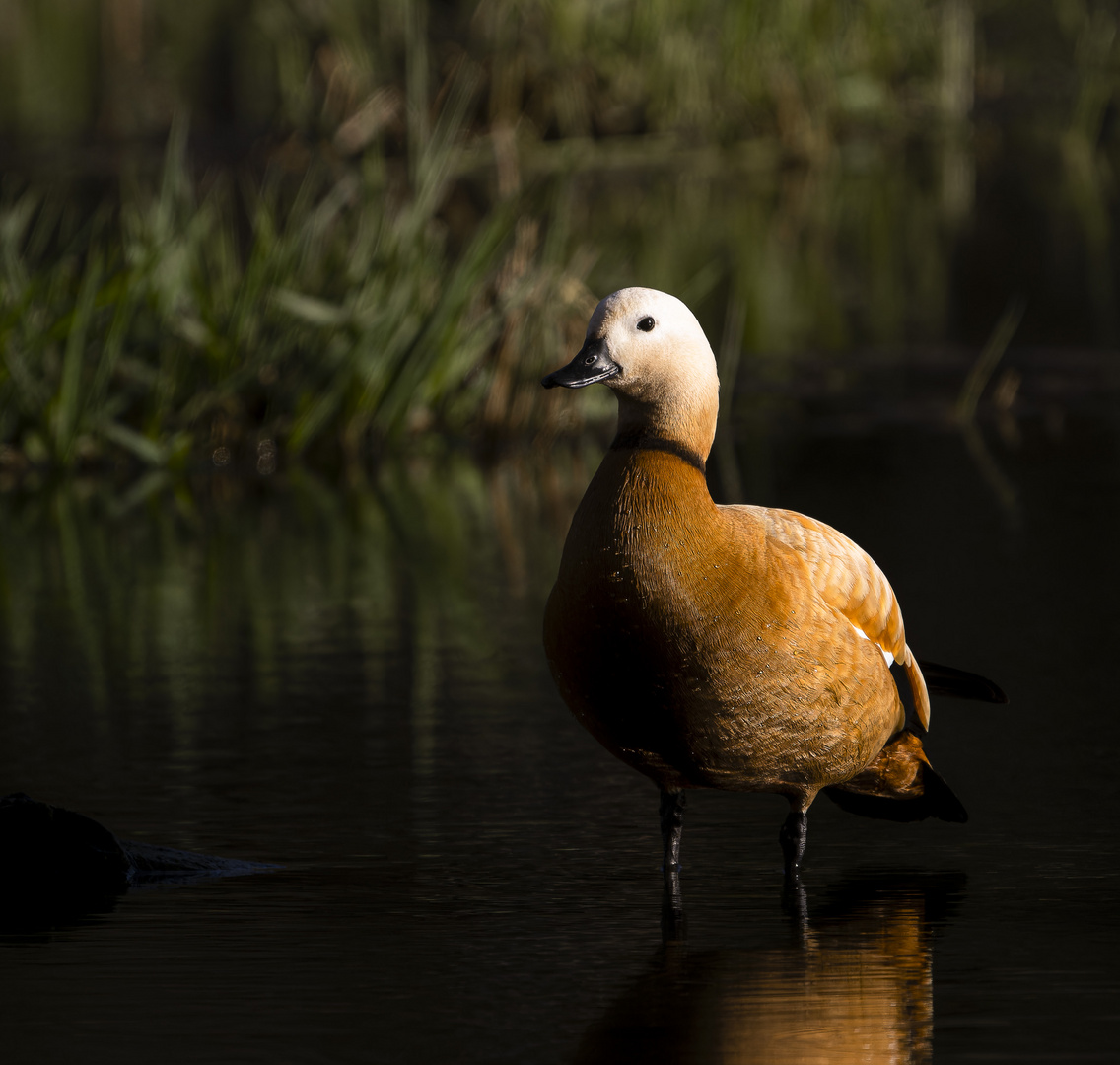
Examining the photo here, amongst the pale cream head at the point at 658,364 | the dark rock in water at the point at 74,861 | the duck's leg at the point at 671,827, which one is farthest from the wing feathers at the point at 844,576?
the dark rock in water at the point at 74,861

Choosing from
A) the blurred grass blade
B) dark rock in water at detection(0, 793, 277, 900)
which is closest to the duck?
dark rock in water at detection(0, 793, 277, 900)

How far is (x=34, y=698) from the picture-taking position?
6098 mm

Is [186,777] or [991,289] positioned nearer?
[186,777]

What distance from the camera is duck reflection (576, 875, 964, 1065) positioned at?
3.42m

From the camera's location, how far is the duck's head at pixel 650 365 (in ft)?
13.3

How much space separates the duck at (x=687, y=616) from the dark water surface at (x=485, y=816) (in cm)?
32

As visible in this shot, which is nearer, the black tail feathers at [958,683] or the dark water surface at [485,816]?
the dark water surface at [485,816]

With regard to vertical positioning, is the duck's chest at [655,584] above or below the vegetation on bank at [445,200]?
below

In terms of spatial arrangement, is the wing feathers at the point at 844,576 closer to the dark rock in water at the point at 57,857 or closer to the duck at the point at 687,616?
the duck at the point at 687,616

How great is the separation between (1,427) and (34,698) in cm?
359

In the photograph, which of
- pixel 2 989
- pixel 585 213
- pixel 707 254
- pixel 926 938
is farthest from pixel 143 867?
pixel 585 213

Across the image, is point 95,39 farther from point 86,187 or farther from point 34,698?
point 34,698

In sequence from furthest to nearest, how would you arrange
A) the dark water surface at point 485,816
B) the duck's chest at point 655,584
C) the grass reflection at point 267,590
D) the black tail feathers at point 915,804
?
the grass reflection at point 267,590, the black tail feathers at point 915,804, the duck's chest at point 655,584, the dark water surface at point 485,816

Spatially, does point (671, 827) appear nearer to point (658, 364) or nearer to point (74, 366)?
point (658, 364)
